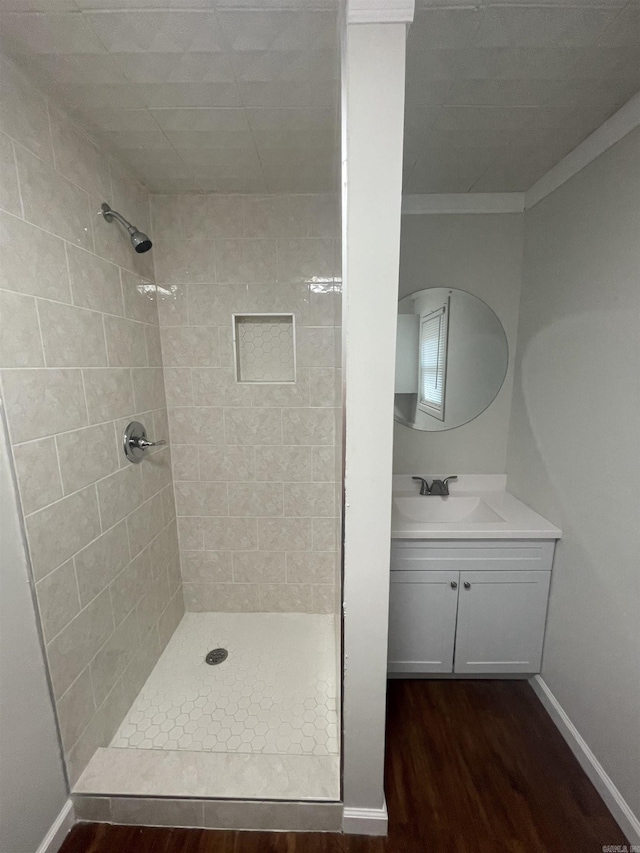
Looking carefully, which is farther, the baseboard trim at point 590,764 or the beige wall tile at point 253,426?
the beige wall tile at point 253,426

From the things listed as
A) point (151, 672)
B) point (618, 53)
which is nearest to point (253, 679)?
point (151, 672)

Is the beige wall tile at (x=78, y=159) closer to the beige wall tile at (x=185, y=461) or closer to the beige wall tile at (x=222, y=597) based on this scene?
the beige wall tile at (x=185, y=461)

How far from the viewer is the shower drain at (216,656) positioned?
5.45ft

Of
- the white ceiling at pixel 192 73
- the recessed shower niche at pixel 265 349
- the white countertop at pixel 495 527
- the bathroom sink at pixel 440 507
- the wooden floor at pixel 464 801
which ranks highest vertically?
the white ceiling at pixel 192 73

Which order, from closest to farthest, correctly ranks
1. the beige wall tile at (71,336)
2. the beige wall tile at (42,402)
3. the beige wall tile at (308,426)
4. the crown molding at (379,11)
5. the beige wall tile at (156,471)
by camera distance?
the crown molding at (379,11), the beige wall tile at (42,402), the beige wall tile at (71,336), the beige wall tile at (156,471), the beige wall tile at (308,426)

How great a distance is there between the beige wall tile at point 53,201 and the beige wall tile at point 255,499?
1.28m

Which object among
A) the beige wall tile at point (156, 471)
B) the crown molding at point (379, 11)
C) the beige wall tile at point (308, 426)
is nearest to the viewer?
the crown molding at point (379, 11)

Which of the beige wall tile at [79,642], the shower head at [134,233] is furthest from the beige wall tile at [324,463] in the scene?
the shower head at [134,233]

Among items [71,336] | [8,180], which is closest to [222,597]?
[71,336]

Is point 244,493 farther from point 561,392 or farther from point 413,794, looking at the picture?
point 561,392

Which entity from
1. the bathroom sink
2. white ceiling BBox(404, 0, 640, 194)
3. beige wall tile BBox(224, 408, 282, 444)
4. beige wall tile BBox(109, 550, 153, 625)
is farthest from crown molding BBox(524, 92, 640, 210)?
beige wall tile BBox(109, 550, 153, 625)

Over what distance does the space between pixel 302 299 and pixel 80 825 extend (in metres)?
2.22

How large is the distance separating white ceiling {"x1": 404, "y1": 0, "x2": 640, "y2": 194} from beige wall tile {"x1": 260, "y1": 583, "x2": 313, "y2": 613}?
2240 millimetres

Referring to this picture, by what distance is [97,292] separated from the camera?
4.11 ft
